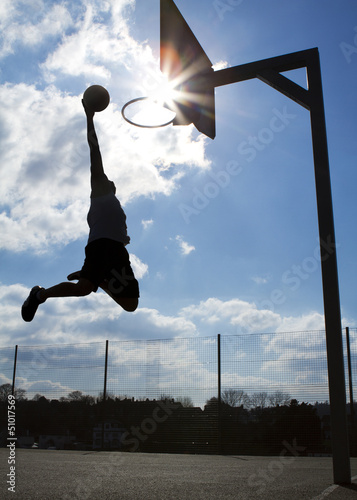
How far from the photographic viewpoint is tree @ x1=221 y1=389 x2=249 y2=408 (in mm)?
9258

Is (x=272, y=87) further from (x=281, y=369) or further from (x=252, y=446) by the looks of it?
(x=252, y=446)

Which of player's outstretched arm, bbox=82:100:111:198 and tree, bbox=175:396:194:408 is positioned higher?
player's outstretched arm, bbox=82:100:111:198

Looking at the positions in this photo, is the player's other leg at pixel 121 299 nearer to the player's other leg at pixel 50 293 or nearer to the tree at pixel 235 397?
the player's other leg at pixel 50 293

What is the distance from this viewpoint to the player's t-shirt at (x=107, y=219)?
3.59m

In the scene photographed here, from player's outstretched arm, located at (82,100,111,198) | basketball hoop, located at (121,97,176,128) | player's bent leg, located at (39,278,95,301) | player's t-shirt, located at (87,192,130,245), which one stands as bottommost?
player's bent leg, located at (39,278,95,301)

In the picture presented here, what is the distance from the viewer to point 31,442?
10609 mm

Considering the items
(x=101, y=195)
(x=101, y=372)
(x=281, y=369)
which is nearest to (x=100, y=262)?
(x=101, y=195)

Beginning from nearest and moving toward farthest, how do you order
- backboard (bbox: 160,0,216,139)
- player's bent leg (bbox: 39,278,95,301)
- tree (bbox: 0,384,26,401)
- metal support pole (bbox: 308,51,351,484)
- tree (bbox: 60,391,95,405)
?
metal support pole (bbox: 308,51,351,484) → player's bent leg (bbox: 39,278,95,301) → backboard (bbox: 160,0,216,139) → tree (bbox: 60,391,95,405) → tree (bbox: 0,384,26,401)

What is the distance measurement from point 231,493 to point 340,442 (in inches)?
41.5

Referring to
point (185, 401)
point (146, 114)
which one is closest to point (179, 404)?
point (185, 401)

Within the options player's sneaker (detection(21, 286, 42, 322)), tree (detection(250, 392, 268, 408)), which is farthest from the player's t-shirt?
Result: tree (detection(250, 392, 268, 408))

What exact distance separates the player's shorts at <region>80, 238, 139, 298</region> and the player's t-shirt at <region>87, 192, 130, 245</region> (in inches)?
1.9
